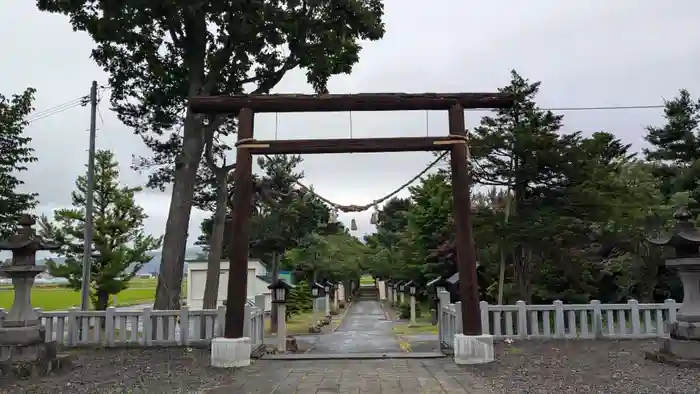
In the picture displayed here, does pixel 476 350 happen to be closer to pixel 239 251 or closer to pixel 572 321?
pixel 572 321

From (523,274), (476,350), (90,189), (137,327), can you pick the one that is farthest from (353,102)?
(523,274)

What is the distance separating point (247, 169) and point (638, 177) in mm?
15991

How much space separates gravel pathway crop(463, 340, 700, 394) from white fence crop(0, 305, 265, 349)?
503 centimetres

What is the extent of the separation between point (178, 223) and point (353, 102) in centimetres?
577

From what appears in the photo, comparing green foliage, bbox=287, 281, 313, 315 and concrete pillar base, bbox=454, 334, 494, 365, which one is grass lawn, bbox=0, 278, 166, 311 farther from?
concrete pillar base, bbox=454, 334, 494, 365

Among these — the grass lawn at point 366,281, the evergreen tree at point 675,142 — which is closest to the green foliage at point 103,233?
the evergreen tree at point 675,142

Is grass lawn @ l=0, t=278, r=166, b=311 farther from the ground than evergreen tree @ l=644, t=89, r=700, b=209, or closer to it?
closer to it

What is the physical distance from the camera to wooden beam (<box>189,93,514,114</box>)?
9398 mm

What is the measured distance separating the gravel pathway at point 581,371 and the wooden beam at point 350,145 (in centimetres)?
379

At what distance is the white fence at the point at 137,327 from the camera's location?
35.9ft

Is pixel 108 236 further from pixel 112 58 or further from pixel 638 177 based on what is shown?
pixel 638 177

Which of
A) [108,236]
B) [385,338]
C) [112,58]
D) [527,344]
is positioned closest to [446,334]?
[527,344]

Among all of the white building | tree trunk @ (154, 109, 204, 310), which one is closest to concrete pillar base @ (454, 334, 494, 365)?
tree trunk @ (154, 109, 204, 310)

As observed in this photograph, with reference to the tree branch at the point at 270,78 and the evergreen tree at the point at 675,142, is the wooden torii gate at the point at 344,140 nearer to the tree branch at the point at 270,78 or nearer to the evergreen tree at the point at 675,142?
the tree branch at the point at 270,78
